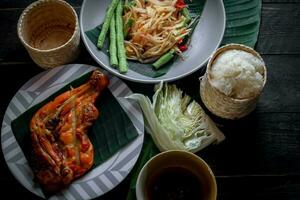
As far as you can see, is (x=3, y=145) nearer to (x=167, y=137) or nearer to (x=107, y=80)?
(x=107, y=80)

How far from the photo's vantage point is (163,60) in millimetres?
2117

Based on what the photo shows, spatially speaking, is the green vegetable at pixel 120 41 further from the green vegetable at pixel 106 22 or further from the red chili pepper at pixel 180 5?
the red chili pepper at pixel 180 5

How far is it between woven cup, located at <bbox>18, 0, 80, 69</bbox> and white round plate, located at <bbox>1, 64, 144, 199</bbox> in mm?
64

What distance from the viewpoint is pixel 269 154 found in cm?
207

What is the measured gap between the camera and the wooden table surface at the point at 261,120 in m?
2.02

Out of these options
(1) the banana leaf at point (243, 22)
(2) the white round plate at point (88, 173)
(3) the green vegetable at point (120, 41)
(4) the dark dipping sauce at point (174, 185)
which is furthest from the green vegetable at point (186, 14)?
(4) the dark dipping sauce at point (174, 185)

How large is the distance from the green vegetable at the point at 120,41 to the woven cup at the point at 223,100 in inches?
13.3

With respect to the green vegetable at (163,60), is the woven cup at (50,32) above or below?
above

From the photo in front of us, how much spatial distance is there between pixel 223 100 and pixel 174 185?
39 cm

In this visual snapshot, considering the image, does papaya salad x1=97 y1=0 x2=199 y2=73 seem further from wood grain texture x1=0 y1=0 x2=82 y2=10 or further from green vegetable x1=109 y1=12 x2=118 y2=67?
wood grain texture x1=0 y1=0 x2=82 y2=10

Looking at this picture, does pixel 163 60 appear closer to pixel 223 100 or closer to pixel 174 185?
pixel 223 100

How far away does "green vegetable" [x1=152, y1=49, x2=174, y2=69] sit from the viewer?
2.11 m

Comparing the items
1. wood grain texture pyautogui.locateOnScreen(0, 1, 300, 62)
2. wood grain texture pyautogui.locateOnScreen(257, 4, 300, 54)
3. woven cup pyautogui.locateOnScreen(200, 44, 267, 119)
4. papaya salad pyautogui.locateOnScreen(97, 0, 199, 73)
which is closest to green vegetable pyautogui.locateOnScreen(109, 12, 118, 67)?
papaya salad pyautogui.locateOnScreen(97, 0, 199, 73)

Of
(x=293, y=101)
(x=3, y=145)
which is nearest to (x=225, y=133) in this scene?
(x=293, y=101)
